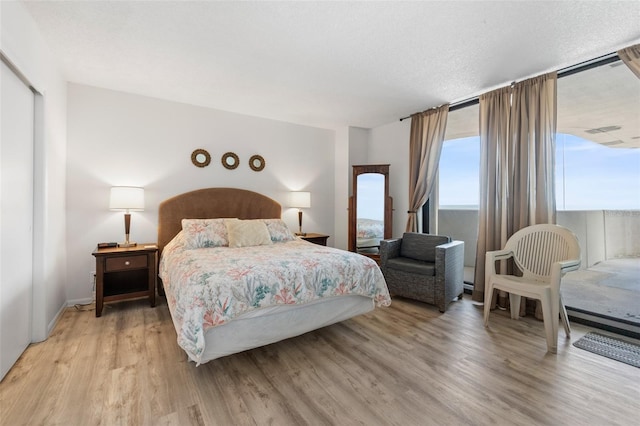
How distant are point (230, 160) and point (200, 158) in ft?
1.35

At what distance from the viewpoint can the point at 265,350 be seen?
2.31 m

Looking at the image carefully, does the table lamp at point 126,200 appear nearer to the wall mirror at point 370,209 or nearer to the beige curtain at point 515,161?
the wall mirror at point 370,209

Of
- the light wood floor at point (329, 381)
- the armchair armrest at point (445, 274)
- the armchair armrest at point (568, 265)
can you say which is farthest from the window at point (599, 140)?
the light wood floor at point (329, 381)

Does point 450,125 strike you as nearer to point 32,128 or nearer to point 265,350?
point 265,350

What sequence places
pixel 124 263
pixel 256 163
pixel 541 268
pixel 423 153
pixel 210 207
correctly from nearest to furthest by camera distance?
pixel 541 268 → pixel 124 263 → pixel 210 207 → pixel 423 153 → pixel 256 163

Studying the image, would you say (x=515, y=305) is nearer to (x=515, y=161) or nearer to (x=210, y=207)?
(x=515, y=161)

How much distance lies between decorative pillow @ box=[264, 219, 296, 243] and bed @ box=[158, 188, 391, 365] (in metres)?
0.21

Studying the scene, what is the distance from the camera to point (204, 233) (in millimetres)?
3295

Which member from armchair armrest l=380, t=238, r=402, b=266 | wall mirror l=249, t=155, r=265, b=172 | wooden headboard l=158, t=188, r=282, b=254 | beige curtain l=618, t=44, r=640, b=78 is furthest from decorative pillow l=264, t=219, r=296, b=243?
beige curtain l=618, t=44, r=640, b=78

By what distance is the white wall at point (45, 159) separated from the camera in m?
1.93

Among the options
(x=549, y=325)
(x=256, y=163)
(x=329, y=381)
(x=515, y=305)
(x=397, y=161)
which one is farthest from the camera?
(x=397, y=161)

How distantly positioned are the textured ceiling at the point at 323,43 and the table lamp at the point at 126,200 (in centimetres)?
121

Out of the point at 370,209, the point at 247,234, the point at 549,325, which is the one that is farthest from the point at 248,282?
the point at 370,209

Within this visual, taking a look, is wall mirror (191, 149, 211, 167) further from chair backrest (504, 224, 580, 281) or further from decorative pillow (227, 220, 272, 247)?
chair backrest (504, 224, 580, 281)
